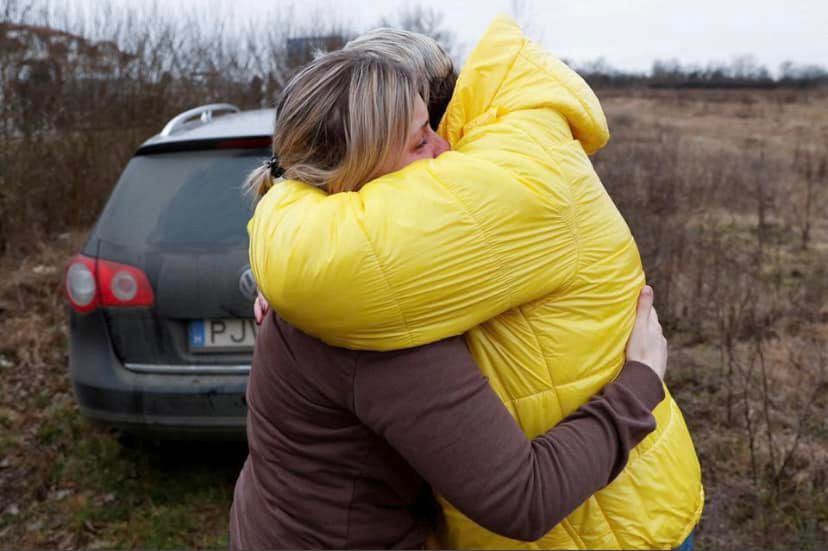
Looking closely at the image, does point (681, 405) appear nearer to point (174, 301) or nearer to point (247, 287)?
point (247, 287)

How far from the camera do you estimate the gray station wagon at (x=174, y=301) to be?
120 inches

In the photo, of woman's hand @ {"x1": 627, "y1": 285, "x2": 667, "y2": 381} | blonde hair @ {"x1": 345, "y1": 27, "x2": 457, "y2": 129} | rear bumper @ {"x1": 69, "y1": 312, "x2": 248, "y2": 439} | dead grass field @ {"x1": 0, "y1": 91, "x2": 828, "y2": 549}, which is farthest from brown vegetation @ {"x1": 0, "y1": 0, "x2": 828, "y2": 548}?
blonde hair @ {"x1": 345, "y1": 27, "x2": 457, "y2": 129}

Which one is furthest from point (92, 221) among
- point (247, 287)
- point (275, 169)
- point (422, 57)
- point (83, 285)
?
point (422, 57)

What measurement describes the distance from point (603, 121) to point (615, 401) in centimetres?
47

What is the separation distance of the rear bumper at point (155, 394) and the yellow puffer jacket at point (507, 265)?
6.40ft

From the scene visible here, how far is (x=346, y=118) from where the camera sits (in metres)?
1.16

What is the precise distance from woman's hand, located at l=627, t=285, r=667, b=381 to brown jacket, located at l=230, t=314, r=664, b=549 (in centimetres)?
2

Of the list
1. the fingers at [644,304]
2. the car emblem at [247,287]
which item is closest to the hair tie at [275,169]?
the fingers at [644,304]

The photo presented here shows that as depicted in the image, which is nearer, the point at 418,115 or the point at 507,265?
the point at 507,265

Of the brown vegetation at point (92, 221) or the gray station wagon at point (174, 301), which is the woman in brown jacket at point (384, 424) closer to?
the gray station wagon at point (174, 301)

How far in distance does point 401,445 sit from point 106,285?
7.91 feet

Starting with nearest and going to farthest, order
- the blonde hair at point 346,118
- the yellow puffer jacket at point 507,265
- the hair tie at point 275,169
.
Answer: the yellow puffer jacket at point 507,265
the blonde hair at point 346,118
the hair tie at point 275,169

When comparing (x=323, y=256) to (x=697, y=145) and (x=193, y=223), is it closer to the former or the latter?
(x=193, y=223)

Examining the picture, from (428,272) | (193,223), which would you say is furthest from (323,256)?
(193,223)
